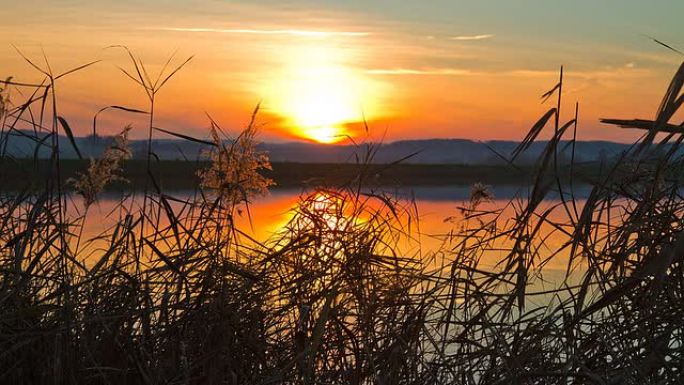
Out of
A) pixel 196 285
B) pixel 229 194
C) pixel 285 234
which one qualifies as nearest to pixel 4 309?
pixel 196 285

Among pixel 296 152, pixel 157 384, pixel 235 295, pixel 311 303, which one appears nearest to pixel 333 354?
pixel 311 303

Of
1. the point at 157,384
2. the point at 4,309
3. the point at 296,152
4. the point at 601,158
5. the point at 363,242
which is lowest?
the point at 157,384

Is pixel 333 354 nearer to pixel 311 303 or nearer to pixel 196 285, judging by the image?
pixel 311 303

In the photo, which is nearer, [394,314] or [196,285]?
Answer: [196,285]

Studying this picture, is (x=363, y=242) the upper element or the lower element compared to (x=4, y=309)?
upper

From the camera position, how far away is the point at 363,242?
13.1ft

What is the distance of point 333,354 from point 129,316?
827 millimetres

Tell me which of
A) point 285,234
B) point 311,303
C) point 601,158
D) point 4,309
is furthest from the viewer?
point 285,234

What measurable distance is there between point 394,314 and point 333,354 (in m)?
0.33

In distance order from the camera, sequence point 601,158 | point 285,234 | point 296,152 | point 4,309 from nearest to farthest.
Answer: point 4,309 → point 601,158 → point 285,234 → point 296,152

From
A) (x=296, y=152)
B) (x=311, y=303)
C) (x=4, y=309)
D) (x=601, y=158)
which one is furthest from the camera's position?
(x=296, y=152)

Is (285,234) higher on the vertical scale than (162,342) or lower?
higher

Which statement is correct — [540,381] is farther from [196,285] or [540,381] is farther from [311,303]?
[196,285]

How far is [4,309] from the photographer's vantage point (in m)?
3.24
